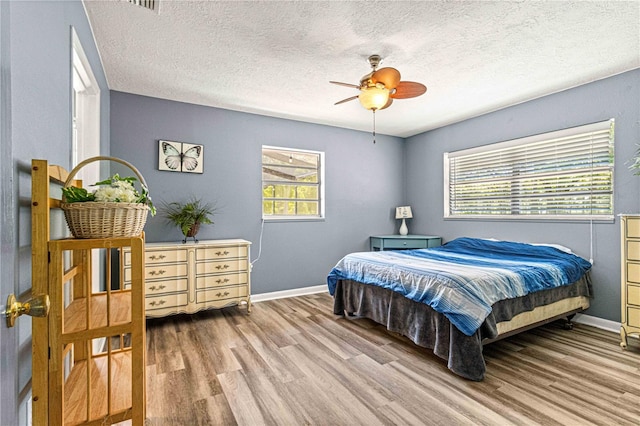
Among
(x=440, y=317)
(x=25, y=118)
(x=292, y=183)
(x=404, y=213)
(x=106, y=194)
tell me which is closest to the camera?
(x=25, y=118)

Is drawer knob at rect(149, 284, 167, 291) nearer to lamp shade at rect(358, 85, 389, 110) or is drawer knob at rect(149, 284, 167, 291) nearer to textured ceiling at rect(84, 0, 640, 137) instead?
textured ceiling at rect(84, 0, 640, 137)

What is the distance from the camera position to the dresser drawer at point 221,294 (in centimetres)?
341

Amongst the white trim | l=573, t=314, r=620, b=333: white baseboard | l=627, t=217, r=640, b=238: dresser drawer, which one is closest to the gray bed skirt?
l=573, t=314, r=620, b=333: white baseboard

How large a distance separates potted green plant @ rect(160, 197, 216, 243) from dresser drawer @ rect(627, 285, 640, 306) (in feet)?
13.2

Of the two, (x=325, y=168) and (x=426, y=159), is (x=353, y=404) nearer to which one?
(x=325, y=168)

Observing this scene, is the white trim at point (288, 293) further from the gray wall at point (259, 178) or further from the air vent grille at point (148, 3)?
the air vent grille at point (148, 3)

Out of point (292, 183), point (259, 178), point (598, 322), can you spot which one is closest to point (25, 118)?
point (259, 178)

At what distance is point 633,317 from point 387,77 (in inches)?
110

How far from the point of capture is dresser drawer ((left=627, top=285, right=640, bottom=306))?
8.45ft

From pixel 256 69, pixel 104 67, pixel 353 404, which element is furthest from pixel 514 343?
pixel 104 67

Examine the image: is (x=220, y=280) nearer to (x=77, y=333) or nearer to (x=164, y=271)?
(x=164, y=271)

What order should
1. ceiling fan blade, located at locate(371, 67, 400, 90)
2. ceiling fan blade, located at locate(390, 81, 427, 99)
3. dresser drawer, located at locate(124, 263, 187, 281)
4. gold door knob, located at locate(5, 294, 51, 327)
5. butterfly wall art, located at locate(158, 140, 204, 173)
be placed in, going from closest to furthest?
gold door knob, located at locate(5, 294, 51, 327) < ceiling fan blade, located at locate(371, 67, 400, 90) < ceiling fan blade, located at locate(390, 81, 427, 99) < dresser drawer, located at locate(124, 263, 187, 281) < butterfly wall art, located at locate(158, 140, 204, 173)

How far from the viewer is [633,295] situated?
8.53ft

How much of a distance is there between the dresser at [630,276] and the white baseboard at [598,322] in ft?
1.60
